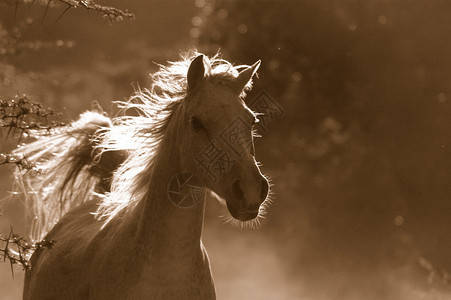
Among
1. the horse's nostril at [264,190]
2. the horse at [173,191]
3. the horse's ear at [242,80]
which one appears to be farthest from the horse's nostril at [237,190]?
the horse's ear at [242,80]

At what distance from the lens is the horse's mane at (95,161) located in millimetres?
5449

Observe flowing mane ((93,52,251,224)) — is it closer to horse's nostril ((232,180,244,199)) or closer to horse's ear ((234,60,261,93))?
horse's ear ((234,60,261,93))

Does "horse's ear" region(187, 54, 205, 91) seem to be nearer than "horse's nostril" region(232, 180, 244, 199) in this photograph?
No

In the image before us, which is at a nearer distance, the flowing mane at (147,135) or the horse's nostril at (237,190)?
the horse's nostril at (237,190)

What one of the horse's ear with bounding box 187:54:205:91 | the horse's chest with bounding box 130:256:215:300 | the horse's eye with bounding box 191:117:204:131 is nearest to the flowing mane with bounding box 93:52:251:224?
the horse's ear with bounding box 187:54:205:91

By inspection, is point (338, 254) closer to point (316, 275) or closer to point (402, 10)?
point (316, 275)

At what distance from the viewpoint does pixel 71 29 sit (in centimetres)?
3781

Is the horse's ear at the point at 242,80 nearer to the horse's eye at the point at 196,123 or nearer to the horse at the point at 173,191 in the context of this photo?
the horse at the point at 173,191

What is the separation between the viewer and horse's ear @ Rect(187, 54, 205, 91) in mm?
5012

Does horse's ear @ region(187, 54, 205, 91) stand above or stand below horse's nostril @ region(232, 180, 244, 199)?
above

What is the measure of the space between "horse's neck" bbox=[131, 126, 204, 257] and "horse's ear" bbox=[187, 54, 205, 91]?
0.38m

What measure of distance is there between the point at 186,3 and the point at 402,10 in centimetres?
1649

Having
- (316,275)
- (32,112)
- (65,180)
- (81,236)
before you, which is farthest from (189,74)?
(316,275)

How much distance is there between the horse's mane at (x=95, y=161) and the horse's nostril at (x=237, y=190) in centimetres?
97
